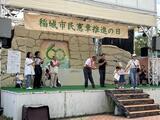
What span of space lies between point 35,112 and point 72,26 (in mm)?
5181

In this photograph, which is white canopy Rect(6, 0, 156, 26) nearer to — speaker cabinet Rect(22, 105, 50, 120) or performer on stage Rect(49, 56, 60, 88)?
performer on stage Rect(49, 56, 60, 88)

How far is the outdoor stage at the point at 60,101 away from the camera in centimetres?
1149

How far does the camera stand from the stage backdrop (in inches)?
709

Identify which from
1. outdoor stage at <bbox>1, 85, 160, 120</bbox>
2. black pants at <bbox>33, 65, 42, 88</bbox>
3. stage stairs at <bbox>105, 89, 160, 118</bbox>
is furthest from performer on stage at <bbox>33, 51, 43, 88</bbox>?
stage stairs at <bbox>105, 89, 160, 118</bbox>

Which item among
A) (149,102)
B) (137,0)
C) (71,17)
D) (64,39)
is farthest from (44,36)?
(149,102)

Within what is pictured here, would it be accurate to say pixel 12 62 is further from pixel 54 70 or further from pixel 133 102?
pixel 133 102

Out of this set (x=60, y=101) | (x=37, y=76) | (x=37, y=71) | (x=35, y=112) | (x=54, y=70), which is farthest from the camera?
(x=54, y=70)

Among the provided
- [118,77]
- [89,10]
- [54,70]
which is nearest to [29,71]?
[54,70]

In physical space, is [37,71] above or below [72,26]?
below

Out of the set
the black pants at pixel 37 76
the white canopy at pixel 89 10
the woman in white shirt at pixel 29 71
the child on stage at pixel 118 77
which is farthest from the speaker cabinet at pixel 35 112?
the child on stage at pixel 118 77

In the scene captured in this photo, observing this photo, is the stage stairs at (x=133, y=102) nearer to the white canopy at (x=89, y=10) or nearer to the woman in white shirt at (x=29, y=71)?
the woman in white shirt at (x=29, y=71)

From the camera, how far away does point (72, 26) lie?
1530 centimetres

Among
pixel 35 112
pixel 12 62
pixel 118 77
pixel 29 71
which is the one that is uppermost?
pixel 12 62

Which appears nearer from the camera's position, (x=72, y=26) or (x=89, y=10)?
(x=89, y=10)
